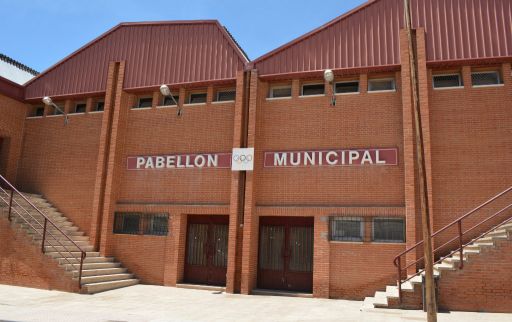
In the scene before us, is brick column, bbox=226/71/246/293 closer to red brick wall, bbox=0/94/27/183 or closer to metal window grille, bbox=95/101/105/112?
metal window grille, bbox=95/101/105/112

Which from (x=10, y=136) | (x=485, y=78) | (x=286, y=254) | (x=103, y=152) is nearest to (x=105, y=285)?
(x=103, y=152)

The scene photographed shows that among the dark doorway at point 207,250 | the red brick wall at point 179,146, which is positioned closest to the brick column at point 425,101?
the red brick wall at point 179,146

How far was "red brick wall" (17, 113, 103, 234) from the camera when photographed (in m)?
17.1

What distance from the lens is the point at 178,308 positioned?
1119 centimetres

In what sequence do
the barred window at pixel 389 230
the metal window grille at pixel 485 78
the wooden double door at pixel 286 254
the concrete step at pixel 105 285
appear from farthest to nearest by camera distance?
the wooden double door at pixel 286 254, the metal window grille at pixel 485 78, the barred window at pixel 389 230, the concrete step at pixel 105 285

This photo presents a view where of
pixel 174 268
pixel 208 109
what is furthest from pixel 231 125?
pixel 174 268

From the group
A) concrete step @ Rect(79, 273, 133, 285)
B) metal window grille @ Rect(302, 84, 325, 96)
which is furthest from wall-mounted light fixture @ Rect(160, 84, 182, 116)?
concrete step @ Rect(79, 273, 133, 285)

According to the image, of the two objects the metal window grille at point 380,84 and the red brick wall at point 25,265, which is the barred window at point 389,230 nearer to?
the metal window grille at point 380,84

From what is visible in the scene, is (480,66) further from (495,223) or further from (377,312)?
(377,312)

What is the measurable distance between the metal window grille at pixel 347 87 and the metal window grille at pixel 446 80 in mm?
2450

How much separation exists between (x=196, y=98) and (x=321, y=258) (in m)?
7.51

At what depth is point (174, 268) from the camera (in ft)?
49.8

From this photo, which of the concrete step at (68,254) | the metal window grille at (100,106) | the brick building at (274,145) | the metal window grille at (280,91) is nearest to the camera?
the brick building at (274,145)

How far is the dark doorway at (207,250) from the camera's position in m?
15.3
